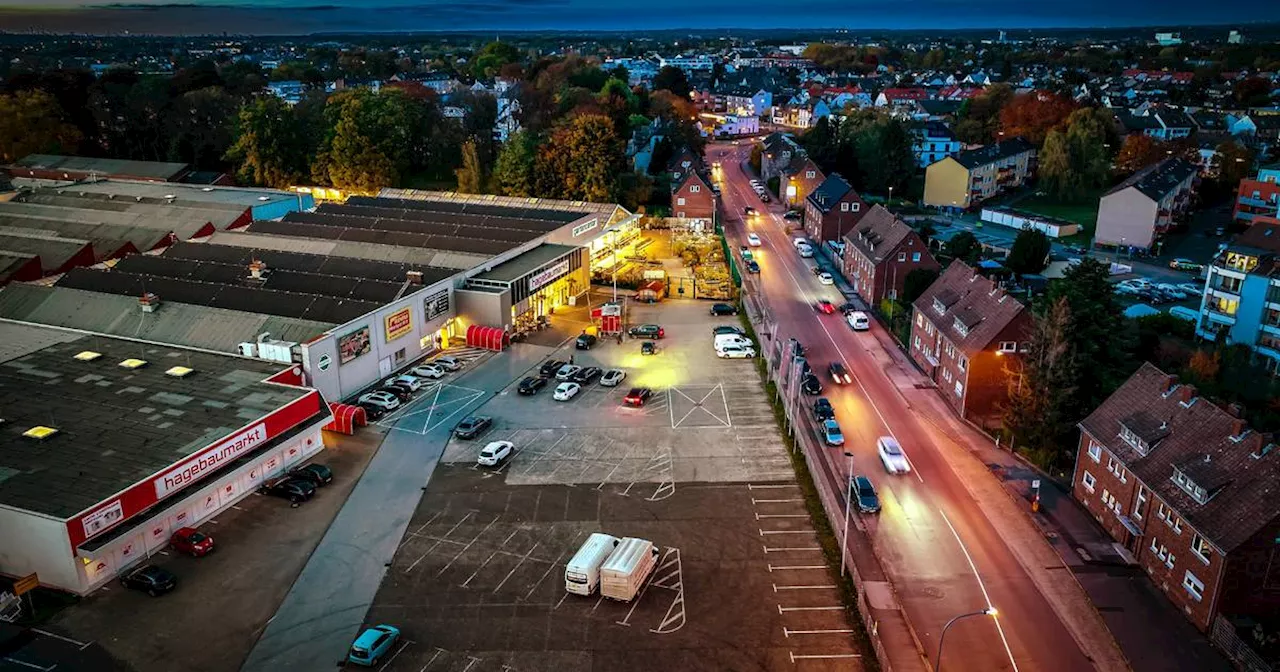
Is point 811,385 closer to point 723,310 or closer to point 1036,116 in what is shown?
point 723,310

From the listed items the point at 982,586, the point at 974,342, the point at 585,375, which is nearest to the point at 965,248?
the point at 974,342

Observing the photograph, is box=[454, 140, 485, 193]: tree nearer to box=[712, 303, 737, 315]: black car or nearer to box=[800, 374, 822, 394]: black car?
box=[712, 303, 737, 315]: black car

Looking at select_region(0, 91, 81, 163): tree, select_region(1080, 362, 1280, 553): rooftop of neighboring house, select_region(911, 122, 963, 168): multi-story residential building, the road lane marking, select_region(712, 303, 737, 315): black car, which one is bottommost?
the road lane marking

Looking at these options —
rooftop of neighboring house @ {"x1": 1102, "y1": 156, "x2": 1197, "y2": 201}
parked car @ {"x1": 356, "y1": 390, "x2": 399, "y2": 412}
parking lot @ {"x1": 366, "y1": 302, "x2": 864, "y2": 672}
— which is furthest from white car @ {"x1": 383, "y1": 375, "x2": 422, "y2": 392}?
rooftop of neighboring house @ {"x1": 1102, "y1": 156, "x2": 1197, "y2": 201}

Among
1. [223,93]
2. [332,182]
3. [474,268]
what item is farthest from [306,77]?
[474,268]

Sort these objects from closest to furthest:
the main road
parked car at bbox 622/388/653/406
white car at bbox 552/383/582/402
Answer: the main road < parked car at bbox 622/388/653/406 < white car at bbox 552/383/582/402
